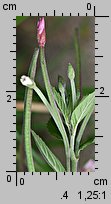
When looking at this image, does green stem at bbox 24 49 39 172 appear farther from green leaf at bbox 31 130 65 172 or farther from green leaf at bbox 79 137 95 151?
green leaf at bbox 79 137 95 151

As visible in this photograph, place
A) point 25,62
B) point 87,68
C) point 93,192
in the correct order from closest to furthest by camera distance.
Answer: point 93,192, point 87,68, point 25,62

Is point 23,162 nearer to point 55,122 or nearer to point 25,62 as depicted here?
point 55,122

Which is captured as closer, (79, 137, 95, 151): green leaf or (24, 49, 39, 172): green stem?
(24, 49, 39, 172): green stem

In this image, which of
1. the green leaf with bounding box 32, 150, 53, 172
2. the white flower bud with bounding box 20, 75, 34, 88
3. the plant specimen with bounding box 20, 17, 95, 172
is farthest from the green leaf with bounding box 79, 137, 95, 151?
the white flower bud with bounding box 20, 75, 34, 88

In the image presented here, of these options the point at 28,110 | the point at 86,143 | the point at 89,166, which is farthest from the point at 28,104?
the point at 89,166

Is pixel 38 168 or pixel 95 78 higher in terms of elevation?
pixel 95 78

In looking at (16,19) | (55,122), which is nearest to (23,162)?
(55,122)

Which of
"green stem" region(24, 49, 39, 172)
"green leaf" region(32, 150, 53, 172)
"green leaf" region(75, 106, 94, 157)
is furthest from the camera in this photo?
"green leaf" region(32, 150, 53, 172)
